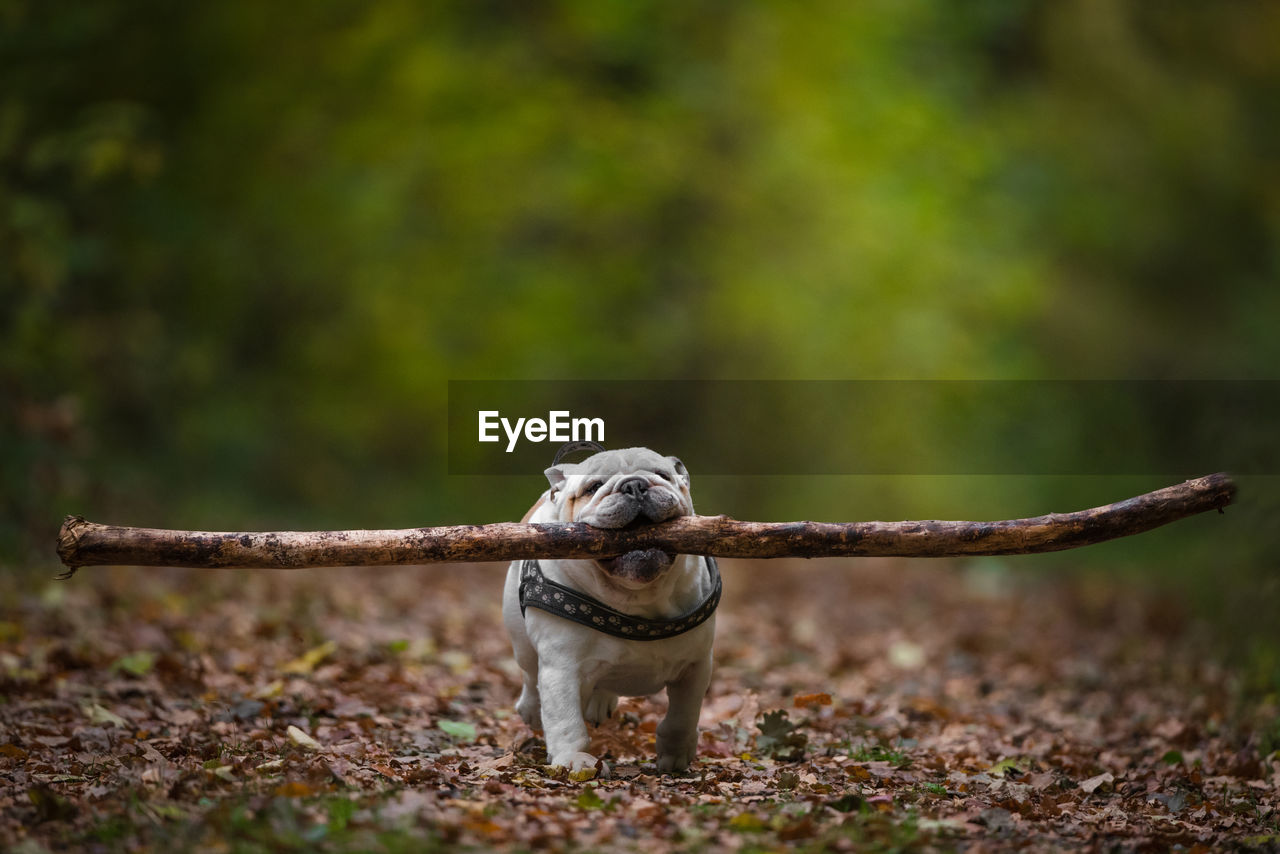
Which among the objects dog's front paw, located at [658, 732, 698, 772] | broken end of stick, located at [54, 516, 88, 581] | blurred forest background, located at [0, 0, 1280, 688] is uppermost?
blurred forest background, located at [0, 0, 1280, 688]

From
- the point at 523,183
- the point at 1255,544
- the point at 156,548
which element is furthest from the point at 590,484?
the point at 523,183

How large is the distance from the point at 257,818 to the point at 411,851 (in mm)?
570

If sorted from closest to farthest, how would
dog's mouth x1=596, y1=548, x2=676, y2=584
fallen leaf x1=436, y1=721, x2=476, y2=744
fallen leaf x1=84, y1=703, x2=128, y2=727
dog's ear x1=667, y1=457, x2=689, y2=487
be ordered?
dog's mouth x1=596, y1=548, x2=676, y2=584 < dog's ear x1=667, y1=457, x2=689, y2=487 < fallen leaf x1=84, y1=703, x2=128, y2=727 < fallen leaf x1=436, y1=721, x2=476, y2=744

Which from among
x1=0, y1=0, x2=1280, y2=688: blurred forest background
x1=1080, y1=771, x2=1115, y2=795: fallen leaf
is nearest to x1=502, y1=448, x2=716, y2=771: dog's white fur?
x1=1080, y1=771, x2=1115, y2=795: fallen leaf

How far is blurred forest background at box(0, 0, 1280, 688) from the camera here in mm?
11352

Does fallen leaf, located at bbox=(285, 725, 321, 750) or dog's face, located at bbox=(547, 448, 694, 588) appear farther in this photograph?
fallen leaf, located at bbox=(285, 725, 321, 750)

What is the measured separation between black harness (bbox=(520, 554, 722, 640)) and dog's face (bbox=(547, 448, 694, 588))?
14 cm

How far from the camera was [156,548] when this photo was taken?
14.2ft

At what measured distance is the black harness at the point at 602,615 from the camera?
4375 mm

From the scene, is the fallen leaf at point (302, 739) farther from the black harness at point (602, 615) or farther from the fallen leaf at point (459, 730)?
the black harness at point (602, 615)

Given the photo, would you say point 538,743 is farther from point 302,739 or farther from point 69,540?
point 69,540

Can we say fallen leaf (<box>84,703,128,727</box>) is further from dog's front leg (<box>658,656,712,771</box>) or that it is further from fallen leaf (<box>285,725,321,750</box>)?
dog's front leg (<box>658,656,712,771</box>)

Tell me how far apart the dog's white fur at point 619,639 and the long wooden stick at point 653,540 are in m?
0.11

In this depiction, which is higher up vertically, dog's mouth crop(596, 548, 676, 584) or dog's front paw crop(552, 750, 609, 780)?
dog's mouth crop(596, 548, 676, 584)
